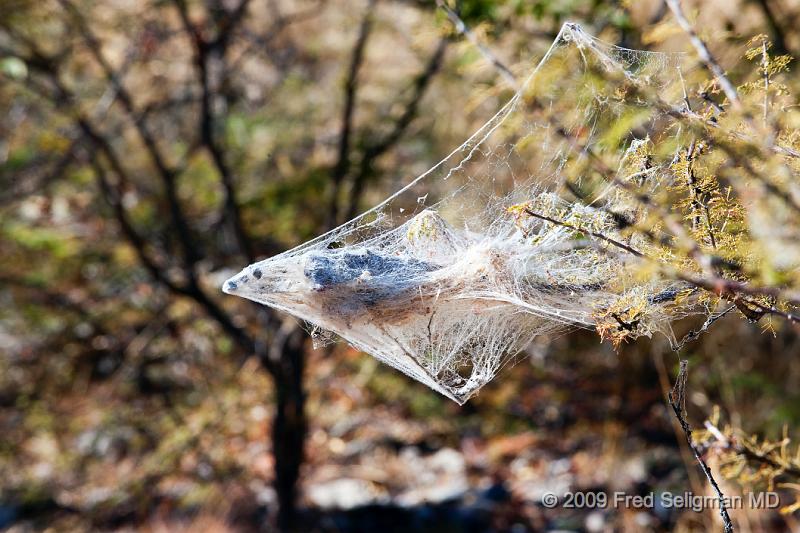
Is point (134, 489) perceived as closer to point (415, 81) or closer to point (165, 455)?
point (165, 455)

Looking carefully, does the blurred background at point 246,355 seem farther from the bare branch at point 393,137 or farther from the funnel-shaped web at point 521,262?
the funnel-shaped web at point 521,262

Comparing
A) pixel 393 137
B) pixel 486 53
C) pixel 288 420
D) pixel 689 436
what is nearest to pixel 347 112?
pixel 393 137

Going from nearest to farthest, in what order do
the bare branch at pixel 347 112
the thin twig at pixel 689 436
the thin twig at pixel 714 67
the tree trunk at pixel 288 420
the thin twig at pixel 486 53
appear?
the thin twig at pixel 714 67 → the thin twig at pixel 689 436 → the thin twig at pixel 486 53 → the bare branch at pixel 347 112 → the tree trunk at pixel 288 420

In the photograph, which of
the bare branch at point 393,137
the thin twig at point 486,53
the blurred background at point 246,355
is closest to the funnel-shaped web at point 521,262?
the thin twig at point 486,53

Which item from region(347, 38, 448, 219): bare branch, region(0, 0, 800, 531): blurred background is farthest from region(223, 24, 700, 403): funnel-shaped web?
region(0, 0, 800, 531): blurred background

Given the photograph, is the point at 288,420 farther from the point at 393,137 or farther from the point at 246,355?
the point at 393,137

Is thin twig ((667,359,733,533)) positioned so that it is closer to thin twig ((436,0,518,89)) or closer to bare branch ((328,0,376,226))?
thin twig ((436,0,518,89))
